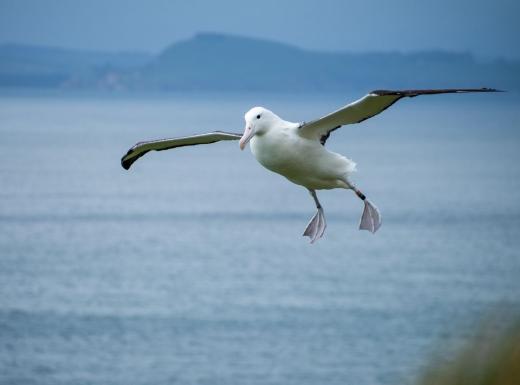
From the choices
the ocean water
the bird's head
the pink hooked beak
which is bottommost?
the ocean water

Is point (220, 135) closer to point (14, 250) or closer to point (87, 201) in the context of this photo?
point (14, 250)

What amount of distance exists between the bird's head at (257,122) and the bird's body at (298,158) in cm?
4

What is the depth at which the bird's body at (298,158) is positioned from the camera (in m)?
10.2

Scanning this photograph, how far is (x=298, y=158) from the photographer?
10.3 m

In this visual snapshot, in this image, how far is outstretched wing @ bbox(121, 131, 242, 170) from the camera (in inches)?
426

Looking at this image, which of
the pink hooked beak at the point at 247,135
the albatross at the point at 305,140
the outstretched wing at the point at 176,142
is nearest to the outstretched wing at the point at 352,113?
the albatross at the point at 305,140

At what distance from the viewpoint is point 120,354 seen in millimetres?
66312

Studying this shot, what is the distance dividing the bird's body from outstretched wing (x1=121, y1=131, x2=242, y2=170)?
0.41 meters

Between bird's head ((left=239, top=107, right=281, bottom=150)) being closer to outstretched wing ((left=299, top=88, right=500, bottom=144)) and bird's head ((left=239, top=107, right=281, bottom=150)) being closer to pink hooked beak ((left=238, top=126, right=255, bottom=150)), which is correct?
pink hooked beak ((left=238, top=126, right=255, bottom=150))

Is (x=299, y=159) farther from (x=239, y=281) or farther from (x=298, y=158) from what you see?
(x=239, y=281)

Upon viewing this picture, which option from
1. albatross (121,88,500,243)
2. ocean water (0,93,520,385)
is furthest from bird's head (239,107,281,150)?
ocean water (0,93,520,385)

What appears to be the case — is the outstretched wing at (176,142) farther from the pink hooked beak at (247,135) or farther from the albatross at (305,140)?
the pink hooked beak at (247,135)

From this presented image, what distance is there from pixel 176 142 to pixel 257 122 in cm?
161

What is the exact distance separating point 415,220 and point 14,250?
117 feet
